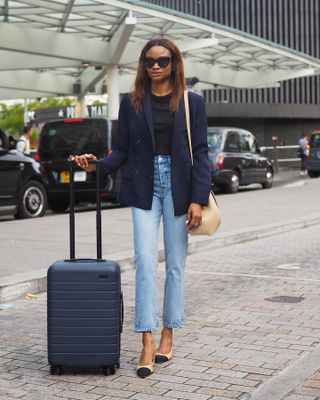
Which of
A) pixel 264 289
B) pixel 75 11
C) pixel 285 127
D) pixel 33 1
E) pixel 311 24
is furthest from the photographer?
pixel 311 24

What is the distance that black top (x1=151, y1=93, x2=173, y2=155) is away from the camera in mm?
4898

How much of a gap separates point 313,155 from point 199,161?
1000 inches

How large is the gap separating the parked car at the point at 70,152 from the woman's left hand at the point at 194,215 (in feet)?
36.7

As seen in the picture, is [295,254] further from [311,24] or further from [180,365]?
[311,24]

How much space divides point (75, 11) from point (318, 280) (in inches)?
613

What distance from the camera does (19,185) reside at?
14375 mm

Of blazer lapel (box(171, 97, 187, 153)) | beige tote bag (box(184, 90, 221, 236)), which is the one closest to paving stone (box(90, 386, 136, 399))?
beige tote bag (box(184, 90, 221, 236))

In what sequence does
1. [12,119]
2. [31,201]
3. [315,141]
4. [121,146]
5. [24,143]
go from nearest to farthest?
[121,146] → [31,201] → [24,143] → [315,141] → [12,119]

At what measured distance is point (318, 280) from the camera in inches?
329

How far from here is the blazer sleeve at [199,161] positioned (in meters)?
4.86

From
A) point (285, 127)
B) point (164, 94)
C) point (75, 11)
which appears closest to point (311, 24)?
point (285, 127)

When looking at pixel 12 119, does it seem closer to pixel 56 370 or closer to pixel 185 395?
pixel 56 370

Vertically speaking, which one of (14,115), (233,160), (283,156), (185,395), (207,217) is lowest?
(185,395)

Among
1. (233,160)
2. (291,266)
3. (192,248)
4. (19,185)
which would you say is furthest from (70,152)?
(291,266)
